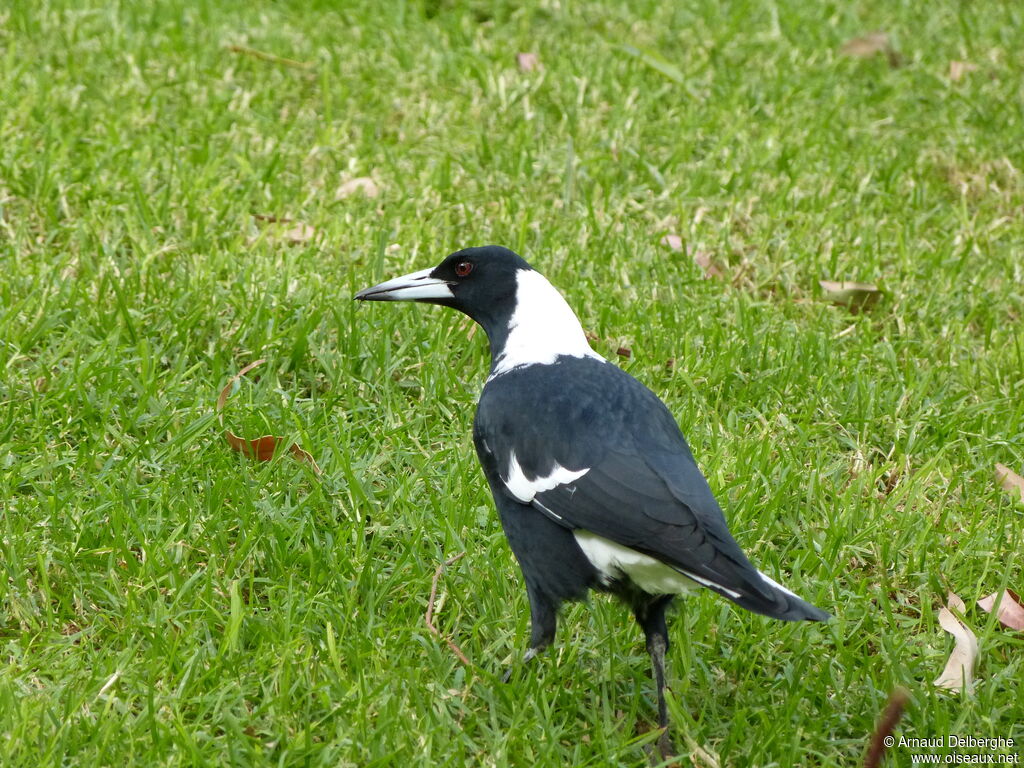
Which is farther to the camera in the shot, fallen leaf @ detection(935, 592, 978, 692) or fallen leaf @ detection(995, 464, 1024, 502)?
fallen leaf @ detection(995, 464, 1024, 502)

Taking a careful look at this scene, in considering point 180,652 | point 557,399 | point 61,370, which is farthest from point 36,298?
point 557,399

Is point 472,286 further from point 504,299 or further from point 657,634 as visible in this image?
point 657,634

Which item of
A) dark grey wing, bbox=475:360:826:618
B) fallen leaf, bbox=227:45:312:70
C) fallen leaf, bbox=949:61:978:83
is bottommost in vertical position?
fallen leaf, bbox=949:61:978:83

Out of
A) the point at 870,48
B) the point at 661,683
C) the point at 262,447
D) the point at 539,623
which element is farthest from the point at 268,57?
the point at 661,683

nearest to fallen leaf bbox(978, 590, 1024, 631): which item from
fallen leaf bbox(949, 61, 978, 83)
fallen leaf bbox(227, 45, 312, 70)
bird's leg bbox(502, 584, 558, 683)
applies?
bird's leg bbox(502, 584, 558, 683)

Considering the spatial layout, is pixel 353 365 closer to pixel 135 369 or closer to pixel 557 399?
pixel 135 369

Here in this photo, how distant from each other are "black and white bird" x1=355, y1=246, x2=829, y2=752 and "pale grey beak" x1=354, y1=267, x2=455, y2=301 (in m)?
0.35

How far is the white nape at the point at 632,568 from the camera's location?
8.63 ft

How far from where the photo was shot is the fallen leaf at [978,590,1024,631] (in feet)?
10.1

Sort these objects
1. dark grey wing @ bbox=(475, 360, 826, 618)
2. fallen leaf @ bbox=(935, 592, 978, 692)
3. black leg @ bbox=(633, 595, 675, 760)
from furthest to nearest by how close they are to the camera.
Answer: fallen leaf @ bbox=(935, 592, 978, 692) → black leg @ bbox=(633, 595, 675, 760) → dark grey wing @ bbox=(475, 360, 826, 618)

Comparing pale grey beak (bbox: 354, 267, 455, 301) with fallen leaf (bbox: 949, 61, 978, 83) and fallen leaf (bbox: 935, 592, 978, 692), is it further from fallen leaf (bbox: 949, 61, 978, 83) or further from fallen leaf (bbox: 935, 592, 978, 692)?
fallen leaf (bbox: 949, 61, 978, 83)

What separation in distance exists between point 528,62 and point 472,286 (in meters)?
2.48

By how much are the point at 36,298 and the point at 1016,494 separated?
9.01 ft

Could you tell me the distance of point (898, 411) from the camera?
12.4 feet
